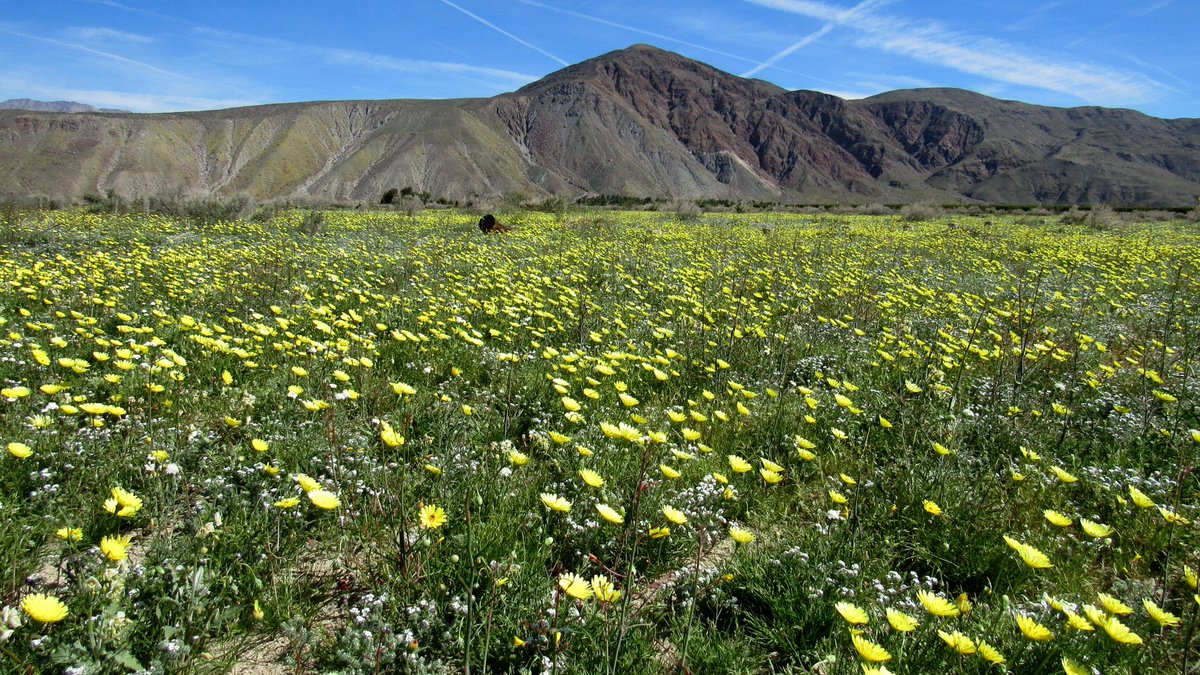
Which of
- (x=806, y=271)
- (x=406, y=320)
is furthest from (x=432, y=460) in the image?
(x=806, y=271)

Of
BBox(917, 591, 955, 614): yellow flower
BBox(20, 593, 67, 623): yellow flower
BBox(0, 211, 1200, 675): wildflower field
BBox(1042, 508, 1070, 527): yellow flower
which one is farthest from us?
BBox(1042, 508, 1070, 527): yellow flower

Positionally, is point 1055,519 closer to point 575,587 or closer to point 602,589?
point 602,589

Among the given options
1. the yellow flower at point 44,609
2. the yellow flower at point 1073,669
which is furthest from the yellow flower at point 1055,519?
the yellow flower at point 44,609

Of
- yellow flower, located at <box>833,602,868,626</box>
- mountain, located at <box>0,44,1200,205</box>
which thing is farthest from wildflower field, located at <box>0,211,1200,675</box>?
mountain, located at <box>0,44,1200,205</box>

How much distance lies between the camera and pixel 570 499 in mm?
2783

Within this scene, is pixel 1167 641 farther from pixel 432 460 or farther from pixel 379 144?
pixel 379 144

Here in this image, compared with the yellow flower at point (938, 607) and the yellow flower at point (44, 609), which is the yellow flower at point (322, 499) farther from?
the yellow flower at point (938, 607)

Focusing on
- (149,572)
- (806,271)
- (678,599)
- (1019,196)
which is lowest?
(678,599)

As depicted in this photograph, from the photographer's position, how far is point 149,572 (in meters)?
1.98

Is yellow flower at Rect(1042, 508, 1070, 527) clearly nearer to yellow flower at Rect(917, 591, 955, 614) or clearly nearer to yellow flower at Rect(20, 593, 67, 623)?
yellow flower at Rect(917, 591, 955, 614)

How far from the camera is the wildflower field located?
1855 mm

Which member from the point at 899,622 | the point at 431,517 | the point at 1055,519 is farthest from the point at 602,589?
the point at 1055,519

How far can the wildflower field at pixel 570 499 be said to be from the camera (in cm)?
186

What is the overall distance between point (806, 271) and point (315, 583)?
8.74 m
